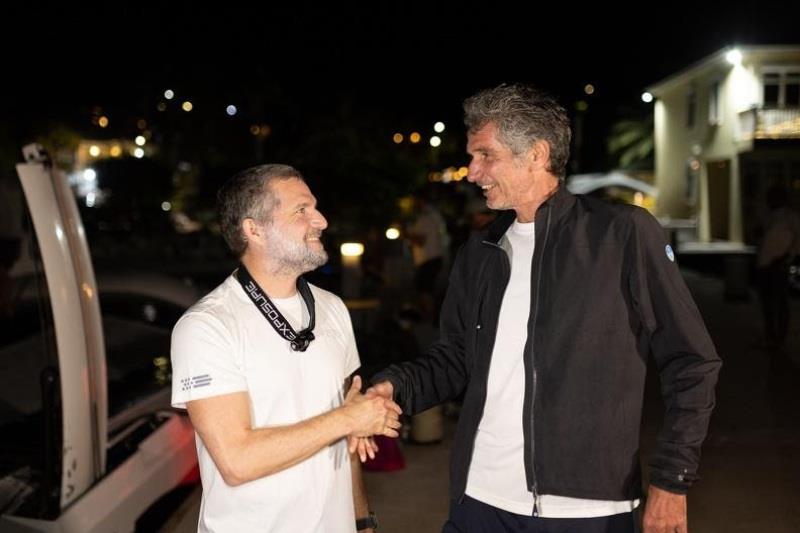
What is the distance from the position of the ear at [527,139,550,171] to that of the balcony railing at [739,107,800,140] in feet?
93.9

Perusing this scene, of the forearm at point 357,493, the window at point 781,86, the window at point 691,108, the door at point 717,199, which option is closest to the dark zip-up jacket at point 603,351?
the forearm at point 357,493

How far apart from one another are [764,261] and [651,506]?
826 cm

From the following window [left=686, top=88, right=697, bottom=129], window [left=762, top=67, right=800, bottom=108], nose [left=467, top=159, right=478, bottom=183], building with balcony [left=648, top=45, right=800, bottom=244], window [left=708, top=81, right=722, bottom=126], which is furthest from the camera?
window [left=686, top=88, right=697, bottom=129]

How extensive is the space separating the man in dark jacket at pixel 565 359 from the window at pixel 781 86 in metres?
30.0

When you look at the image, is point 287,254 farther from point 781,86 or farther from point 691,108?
point 691,108

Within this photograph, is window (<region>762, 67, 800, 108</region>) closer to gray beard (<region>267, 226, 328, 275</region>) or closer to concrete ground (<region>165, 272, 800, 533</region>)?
concrete ground (<region>165, 272, 800, 533</region>)

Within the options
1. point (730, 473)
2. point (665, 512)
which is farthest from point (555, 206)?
point (730, 473)

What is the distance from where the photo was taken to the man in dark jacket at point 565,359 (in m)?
2.64

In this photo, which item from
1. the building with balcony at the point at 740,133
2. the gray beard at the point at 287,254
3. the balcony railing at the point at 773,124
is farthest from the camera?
the building with balcony at the point at 740,133

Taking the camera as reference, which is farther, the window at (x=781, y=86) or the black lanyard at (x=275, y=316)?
the window at (x=781, y=86)

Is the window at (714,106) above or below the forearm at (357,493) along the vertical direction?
above

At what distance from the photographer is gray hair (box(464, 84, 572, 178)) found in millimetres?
2885

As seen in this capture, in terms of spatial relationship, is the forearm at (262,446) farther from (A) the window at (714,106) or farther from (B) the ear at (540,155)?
(A) the window at (714,106)

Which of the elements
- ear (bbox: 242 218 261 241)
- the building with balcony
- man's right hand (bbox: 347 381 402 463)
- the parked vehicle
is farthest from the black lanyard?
the building with balcony
